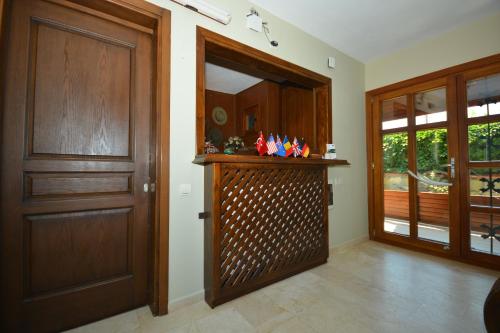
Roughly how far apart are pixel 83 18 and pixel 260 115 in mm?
2592

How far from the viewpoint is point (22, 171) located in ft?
4.57

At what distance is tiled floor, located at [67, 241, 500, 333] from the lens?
1529mm

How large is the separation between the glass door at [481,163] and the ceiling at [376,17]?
0.67 metres

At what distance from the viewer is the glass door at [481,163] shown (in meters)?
2.43

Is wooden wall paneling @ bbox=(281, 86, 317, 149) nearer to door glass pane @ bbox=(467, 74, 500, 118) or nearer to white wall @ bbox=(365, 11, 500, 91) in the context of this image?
white wall @ bbox=(365, 11, 500, 91)

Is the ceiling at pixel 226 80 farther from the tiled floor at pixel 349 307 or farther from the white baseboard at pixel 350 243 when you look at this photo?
the tiled floor at pixel 349 307

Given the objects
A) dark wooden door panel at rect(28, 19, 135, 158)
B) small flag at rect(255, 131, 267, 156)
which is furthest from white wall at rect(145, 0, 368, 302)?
small flag at rect(255, 131, 267, 156)

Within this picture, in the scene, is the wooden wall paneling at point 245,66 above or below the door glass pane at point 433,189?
above

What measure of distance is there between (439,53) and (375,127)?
1119mm

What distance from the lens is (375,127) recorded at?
3.39m

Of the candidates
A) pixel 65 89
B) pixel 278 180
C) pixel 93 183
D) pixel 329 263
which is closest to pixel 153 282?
pixel 93 183

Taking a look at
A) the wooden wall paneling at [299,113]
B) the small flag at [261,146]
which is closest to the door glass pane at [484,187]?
the wooden wall paneling at [299,113]

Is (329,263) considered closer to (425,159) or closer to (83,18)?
(425,159)

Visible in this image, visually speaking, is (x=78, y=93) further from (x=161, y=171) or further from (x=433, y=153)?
(x=433, y=153)
